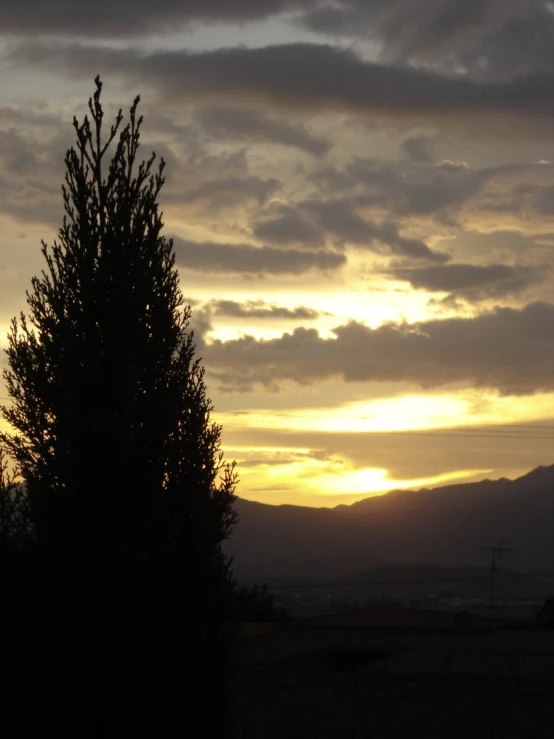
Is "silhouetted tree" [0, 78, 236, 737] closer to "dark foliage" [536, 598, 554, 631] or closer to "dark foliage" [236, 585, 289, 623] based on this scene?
"dark foliage" [236, 585, 289, 623]

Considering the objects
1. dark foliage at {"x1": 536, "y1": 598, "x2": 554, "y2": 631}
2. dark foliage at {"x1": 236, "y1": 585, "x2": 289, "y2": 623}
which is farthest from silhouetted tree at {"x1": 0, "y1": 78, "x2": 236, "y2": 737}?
dark foliage at {"x1": 536, "y1": 598, "x2": 554, "y2": 631}

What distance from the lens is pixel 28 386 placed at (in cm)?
1341

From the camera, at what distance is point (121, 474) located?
1285 centimetres

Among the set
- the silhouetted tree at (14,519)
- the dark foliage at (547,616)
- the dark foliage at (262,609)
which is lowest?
the dark foliage at (547,616)

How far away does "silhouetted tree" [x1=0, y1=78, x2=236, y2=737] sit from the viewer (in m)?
12.4

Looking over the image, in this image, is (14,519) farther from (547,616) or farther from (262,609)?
(547,616)

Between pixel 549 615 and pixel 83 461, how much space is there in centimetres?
6600

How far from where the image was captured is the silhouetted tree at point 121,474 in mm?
12367

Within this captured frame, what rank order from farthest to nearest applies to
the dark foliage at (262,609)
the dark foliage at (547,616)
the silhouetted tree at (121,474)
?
1. the dark foliage at (547,616)
2. the dark foliage at (262,609)
3. the silhouetted tree at (121,474)

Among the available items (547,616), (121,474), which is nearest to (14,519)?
(121,474)

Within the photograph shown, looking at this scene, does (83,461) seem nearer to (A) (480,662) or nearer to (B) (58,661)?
(B) (58,661)

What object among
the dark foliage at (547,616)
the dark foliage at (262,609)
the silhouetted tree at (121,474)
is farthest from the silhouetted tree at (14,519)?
the dark foliage at (547,616)

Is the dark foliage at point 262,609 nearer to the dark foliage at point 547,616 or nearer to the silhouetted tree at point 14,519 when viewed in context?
the dark foliage at point 547,616

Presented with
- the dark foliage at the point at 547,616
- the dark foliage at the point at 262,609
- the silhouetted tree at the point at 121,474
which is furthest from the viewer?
the dark foliage at the point at 547,616
